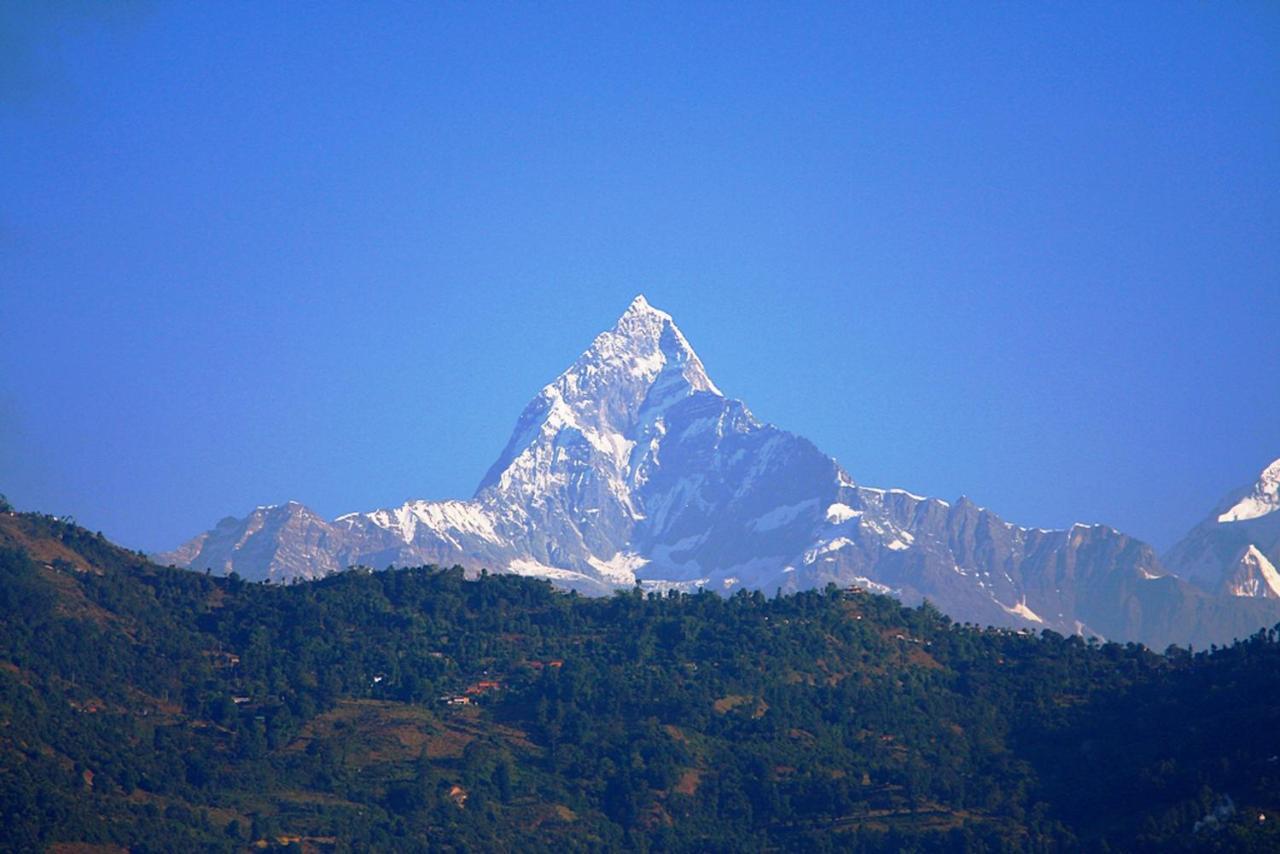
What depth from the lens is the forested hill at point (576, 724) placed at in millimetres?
127750

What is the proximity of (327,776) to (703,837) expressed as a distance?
82.5 feet

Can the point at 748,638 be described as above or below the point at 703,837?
above

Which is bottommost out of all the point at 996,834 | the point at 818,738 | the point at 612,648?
the point at 996,834

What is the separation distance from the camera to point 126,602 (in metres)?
156

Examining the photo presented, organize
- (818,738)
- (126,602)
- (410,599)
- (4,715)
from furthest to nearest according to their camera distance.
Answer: (410,599)
(126,602)
(818,738)
(4,715)

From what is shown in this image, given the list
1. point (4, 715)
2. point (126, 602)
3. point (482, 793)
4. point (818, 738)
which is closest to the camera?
point (4, 715)

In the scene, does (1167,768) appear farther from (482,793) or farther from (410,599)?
(410,599)

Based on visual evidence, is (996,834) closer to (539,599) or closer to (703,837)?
(703,837)

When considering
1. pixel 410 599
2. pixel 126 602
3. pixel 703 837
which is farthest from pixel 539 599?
pixel 703 837

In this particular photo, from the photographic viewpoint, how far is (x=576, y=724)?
147 metres

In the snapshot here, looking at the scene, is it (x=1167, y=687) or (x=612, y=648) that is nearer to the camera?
(x=1167, y=687)

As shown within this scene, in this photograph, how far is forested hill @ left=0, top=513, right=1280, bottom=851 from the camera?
12775 cm

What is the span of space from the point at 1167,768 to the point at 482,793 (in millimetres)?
43909

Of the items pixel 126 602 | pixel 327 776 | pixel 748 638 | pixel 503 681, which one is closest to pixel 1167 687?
pixel 748 638
